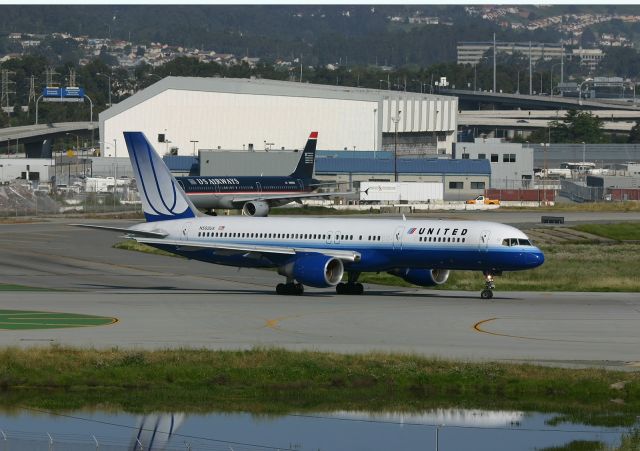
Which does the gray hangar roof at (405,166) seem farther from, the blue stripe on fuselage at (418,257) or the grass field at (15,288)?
the blue stripe on fuselage at (418,257)

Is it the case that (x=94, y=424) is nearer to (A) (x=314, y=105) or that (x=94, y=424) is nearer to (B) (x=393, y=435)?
(B) (x=393, y=435)

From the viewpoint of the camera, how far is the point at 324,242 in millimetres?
61312

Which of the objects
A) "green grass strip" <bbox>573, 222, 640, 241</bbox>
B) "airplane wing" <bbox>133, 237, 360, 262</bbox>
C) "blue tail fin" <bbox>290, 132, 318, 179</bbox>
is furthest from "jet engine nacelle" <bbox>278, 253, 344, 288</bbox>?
"blue tail fin" <bbox>290, 132, 318, 179</bbox>

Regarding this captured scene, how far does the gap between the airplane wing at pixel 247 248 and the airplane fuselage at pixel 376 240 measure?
0.15m

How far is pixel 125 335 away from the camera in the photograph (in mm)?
46438

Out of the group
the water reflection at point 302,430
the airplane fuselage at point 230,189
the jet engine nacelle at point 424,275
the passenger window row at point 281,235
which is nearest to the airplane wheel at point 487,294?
the jet engine nacelle at point 424,275

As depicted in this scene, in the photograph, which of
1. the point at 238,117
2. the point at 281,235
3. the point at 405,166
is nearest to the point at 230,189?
the point at 405,166

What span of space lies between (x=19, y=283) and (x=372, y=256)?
20.0 metres

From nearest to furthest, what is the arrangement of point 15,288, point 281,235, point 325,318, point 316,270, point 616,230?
point 325,318 → point 316,270 → point 281,235 → point 15,288 → point 616,230

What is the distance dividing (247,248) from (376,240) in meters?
6.30

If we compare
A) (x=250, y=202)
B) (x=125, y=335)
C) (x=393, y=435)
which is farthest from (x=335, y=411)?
(x=250, y=202)

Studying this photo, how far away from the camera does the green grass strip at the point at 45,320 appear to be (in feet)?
160

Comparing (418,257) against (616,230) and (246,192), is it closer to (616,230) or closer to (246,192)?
(616,230)

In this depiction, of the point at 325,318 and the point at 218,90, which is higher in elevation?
the point at 218,90
